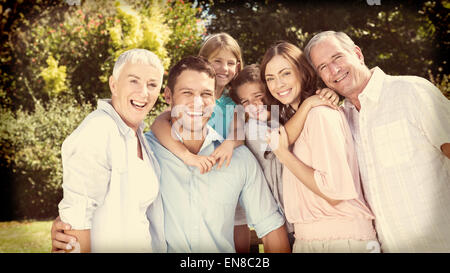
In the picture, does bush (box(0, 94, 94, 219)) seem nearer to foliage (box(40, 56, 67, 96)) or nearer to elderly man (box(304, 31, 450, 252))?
foliage (box(40, 56, 67, 96))

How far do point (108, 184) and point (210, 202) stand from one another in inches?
27.8

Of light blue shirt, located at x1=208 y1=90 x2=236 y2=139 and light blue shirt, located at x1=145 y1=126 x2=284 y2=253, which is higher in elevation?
light blue shirt, located at x1=208 y1=90 x2=236 y2=139

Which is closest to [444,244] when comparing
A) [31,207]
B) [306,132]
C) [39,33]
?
[306,132]

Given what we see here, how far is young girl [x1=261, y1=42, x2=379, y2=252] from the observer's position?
2551mm

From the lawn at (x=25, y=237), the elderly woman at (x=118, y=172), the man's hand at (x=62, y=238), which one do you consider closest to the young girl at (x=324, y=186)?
the elderly woman at (x=118, y=172)

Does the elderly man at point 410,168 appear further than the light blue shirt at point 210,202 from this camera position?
No

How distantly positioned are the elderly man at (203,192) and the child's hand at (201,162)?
0.09 metres

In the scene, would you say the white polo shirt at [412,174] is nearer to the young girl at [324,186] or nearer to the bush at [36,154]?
the young girl at [324,186]

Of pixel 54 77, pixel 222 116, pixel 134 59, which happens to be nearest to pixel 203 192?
pixel 222 116

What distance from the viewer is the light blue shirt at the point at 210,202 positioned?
2734 millimetres

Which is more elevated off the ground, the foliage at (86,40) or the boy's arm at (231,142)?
the foliage at (86,40)

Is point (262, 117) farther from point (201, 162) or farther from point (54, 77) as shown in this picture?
point (54, 77)

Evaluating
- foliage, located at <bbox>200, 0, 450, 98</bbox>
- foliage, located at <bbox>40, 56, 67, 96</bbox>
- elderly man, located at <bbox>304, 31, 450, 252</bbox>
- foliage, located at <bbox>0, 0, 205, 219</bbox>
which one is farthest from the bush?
elderly man, located at <bbox>304, 31, 450, 252</bbox>

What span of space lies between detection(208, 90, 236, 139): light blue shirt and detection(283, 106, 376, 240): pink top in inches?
28.4
